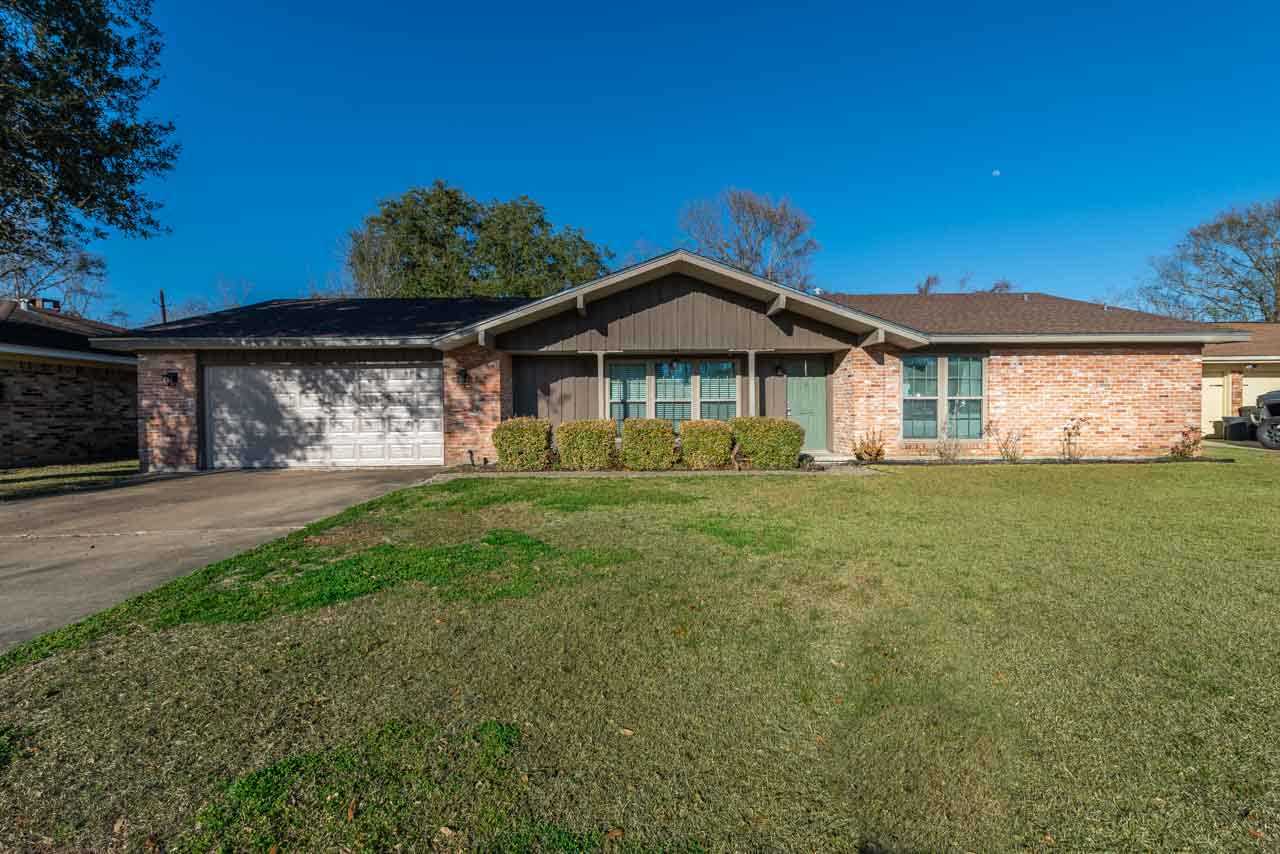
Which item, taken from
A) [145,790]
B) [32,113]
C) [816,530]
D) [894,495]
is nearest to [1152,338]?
[894,495]

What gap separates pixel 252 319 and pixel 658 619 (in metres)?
13.4

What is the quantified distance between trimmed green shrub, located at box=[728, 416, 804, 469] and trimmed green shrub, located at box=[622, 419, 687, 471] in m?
1.41

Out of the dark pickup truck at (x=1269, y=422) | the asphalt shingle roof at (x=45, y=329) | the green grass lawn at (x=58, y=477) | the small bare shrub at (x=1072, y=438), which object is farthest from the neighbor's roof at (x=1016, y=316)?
the asphalt shingle roof at (x=45, y=329)

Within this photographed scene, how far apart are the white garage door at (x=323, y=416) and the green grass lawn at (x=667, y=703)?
6.86 meters

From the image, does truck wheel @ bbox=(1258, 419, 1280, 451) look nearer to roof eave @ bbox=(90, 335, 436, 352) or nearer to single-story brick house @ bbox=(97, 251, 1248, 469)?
single-story brick house @ bbox=(97, 251, 1248, 469)

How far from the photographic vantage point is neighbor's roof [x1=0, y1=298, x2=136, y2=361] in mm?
12227

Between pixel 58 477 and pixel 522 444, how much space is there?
8.94m

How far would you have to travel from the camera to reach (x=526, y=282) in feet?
94.6

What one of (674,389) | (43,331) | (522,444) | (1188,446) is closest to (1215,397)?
(1188,446)

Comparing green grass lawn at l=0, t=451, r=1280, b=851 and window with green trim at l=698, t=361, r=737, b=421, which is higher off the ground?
window with green trim at l=698, t=361, r=737, b=421

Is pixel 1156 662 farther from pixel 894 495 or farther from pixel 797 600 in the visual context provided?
pixel 894 495

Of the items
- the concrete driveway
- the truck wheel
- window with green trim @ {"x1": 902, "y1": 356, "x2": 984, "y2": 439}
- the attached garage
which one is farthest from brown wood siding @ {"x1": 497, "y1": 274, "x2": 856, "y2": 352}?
the attached garage

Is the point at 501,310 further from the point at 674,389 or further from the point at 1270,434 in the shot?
the point at 1270,434

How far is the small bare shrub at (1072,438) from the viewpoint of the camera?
1159 centimetres
